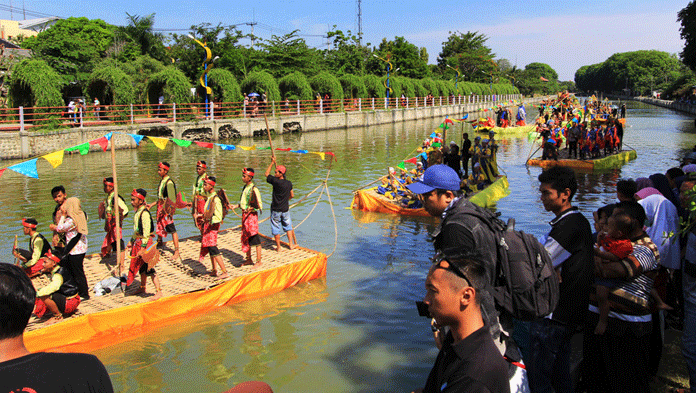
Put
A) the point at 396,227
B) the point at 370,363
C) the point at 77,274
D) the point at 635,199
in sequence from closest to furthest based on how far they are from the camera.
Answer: the point at 635,199 → the point at 370,363 → the point at 77,274 → the point at 396,227

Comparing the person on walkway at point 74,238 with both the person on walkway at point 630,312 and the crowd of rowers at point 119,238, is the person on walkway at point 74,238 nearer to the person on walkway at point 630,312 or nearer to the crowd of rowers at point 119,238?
the crowd of rowers at point 119,238

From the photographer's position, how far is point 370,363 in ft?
20.8

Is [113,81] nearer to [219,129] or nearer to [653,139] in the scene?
[219,129]

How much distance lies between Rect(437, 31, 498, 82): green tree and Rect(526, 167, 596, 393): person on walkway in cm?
9154

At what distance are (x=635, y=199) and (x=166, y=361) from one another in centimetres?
549

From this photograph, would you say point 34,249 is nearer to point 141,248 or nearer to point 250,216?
point 141,248

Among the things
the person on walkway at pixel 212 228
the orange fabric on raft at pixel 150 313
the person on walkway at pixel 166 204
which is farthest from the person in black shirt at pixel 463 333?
the person on walkway at pixel 166 204

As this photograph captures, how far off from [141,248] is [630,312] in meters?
6.11

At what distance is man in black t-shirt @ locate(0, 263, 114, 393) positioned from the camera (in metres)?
2.00

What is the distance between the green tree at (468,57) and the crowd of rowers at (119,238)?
87239 millimetres

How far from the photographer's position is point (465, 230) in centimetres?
317

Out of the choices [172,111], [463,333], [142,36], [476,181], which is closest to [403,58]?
[142,36]

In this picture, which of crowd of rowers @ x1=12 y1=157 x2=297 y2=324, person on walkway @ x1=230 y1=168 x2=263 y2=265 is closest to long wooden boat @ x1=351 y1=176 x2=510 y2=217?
crowd of rowers @ x1=12 y1=157 x2=297 y2=324

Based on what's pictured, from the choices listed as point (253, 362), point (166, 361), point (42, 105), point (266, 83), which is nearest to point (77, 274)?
point (166, 361)
